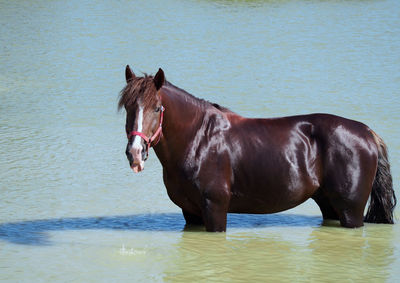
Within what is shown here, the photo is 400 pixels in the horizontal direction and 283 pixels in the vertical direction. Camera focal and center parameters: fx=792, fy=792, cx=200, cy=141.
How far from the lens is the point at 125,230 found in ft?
20.4

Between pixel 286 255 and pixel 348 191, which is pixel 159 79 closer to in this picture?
pixel 286 255

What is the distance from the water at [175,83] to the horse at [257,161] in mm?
252

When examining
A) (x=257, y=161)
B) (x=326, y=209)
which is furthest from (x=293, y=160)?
(x=326, y=209)

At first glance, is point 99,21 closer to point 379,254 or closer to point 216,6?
point 216,6

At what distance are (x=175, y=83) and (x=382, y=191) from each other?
6.74m

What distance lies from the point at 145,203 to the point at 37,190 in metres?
1.09

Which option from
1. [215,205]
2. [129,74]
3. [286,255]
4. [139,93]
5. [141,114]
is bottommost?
[286,255]

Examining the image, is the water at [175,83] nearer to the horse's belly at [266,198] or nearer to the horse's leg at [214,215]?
the horse's leg at [214,215]

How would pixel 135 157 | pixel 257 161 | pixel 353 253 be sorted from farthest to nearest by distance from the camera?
pixel 257 161 → pixel 353 253 → pixel 135 157

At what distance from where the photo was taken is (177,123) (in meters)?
5.92

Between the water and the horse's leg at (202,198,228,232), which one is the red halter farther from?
the water

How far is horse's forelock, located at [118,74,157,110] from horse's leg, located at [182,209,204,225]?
3.68 feet

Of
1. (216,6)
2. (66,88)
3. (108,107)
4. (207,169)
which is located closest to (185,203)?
(207,169)

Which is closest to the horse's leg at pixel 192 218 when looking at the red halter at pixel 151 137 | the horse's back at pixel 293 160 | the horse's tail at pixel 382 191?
the horse's back at pixel 293 160
